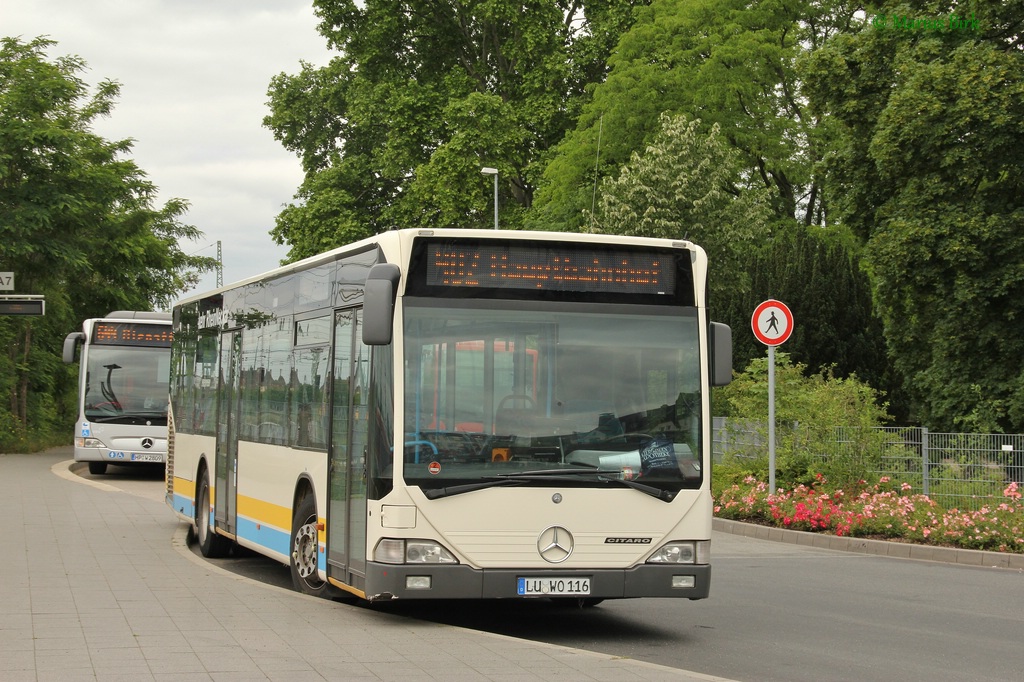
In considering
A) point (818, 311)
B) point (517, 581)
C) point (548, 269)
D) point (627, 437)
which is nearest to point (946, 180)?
point (818, 311)

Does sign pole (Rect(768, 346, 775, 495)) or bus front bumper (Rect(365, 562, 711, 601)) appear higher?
sign pole (Rect(768, 346, 775, 495))

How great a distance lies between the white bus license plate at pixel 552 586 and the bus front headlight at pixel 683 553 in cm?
52

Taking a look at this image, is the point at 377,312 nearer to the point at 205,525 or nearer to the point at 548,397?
the point at 548,397

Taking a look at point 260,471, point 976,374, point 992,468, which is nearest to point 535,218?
point 976,374

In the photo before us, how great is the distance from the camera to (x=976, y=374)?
2888 centimetres

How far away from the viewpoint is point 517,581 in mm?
9609

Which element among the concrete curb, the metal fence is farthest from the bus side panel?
the metal fence

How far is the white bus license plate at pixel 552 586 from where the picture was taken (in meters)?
9.62

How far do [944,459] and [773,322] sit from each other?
3100mm

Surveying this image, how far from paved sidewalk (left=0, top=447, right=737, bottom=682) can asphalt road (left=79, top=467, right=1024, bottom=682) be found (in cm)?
103

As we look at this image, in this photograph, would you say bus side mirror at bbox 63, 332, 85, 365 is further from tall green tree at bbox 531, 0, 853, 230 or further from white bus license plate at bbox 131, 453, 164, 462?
tall green tree at bbox 531, 0, 853, 230

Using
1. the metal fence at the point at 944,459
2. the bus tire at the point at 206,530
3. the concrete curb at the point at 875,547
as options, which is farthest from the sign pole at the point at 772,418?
the bus tire at the point at 206,530

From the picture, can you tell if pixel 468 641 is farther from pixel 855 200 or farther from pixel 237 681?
pixel 855 200

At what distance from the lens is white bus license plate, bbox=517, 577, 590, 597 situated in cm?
962
